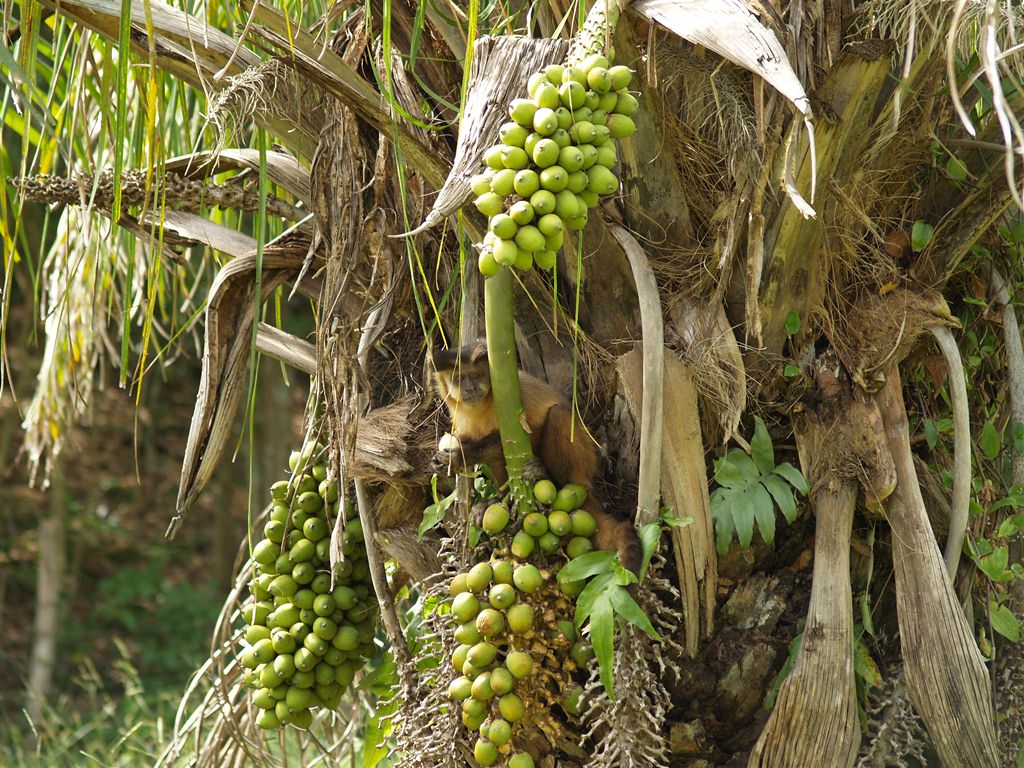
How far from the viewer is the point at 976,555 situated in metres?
1.86

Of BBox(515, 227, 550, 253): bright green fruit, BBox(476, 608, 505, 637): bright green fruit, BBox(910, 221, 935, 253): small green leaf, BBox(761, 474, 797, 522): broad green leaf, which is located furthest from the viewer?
BBox(910, 221, 935, 253): small green leaf

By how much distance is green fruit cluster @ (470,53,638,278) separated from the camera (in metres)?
1.31

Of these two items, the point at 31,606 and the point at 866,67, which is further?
the point at 31,606

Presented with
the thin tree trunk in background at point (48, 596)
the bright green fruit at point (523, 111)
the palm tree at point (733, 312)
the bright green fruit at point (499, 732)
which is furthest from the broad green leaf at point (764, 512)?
the thin tree trunk in background at point (48, 596)

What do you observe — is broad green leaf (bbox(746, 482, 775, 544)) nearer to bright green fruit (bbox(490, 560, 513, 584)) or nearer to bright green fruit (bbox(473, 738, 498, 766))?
bright green fruit (bbox(490, 560, 513, 584))

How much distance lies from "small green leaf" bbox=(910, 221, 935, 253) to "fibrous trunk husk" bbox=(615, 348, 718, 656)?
0.53 m

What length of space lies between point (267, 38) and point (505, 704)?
1157 millimetres

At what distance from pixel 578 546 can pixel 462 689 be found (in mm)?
318

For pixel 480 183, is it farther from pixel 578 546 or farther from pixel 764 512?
pixel 764 512

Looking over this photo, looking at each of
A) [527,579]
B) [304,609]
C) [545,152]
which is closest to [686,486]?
[527,579]

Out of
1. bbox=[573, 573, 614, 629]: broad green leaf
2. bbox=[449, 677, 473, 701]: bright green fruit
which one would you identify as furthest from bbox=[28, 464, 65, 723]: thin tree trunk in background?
bbox=[573, 573, 614, 629]: broad green leaf

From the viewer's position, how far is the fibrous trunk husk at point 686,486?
170 cm

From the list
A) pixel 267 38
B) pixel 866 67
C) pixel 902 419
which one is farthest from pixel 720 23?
pixel 902 419

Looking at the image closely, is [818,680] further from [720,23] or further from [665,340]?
[720,23]
